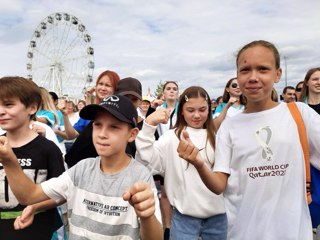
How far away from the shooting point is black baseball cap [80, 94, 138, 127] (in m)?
1.60

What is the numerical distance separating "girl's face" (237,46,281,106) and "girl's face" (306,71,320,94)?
235 centimetres

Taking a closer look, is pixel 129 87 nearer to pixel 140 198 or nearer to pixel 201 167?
pixel 201 167

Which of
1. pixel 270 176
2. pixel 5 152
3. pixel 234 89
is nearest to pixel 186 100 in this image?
pixel 270 176

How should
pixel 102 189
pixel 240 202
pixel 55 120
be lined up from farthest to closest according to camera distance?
pixel 55 120
pixel 240 202
pixel 102 189

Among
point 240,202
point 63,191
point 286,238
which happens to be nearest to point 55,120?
point 63,191

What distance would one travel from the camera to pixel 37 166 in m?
A: 1.85

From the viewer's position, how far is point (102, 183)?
1.58 meters

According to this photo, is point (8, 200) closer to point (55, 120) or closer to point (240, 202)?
point (240, 202)

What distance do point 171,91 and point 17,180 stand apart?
10.6 ft

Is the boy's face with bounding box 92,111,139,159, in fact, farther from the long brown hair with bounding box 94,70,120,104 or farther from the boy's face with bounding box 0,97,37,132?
the long brown hair with bounding box 94,70,120,104

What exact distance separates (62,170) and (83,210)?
0.39 meters

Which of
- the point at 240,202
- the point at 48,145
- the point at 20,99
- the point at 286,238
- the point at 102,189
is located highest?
the point at 20,99

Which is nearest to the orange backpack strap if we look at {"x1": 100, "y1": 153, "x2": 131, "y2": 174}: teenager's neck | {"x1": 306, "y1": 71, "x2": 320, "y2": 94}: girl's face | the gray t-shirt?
the gray t-shirt

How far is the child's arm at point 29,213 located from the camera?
162 centimetres
